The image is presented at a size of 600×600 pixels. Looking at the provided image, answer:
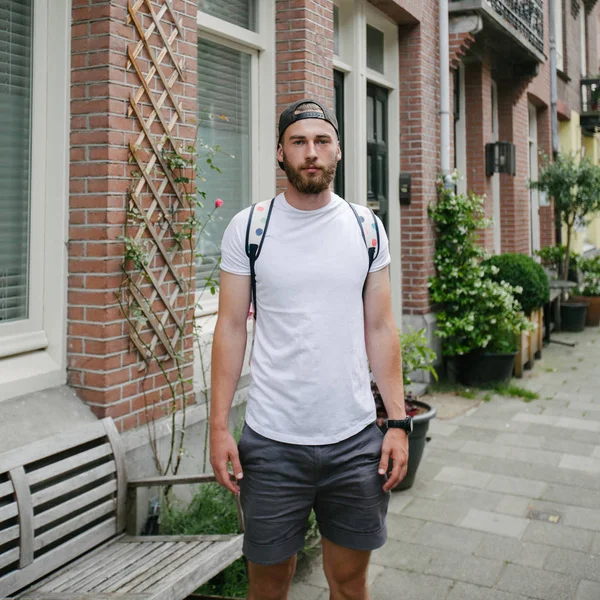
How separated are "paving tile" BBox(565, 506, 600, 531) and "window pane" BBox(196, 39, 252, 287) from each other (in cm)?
276

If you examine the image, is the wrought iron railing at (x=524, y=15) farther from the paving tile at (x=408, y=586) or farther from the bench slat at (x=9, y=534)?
the bench slat at (x=9, y=534)

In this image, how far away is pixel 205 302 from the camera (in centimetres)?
495

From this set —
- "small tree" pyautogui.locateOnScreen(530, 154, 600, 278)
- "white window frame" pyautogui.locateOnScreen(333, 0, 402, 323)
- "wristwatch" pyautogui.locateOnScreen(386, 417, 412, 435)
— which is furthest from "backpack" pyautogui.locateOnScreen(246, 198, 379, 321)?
"small tree" pyautogui.locateOnScreen(530, 154, 600, 278)

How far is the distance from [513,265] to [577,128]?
10.5m

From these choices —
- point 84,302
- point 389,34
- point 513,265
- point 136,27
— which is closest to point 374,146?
point 389,34

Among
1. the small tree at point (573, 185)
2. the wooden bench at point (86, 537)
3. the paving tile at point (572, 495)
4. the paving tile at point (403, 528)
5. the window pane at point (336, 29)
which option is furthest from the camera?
the small tree at point (573, 185)

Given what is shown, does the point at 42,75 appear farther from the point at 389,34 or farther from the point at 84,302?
the point at 389,34

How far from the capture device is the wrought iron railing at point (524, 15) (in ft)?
30.2

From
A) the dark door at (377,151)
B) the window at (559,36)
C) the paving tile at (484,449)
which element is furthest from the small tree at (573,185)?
the paving tile at (484,449)

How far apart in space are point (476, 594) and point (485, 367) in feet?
14.7

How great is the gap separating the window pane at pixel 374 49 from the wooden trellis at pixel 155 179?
3812 mm

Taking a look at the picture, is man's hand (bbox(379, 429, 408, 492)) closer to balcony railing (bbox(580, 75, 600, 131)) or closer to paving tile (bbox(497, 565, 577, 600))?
A: paving tile (bbox(497, 565, 577, 600))

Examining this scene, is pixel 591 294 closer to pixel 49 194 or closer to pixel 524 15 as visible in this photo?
pixel 524 15

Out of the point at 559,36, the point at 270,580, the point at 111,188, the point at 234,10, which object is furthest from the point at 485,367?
the point at 559,36
